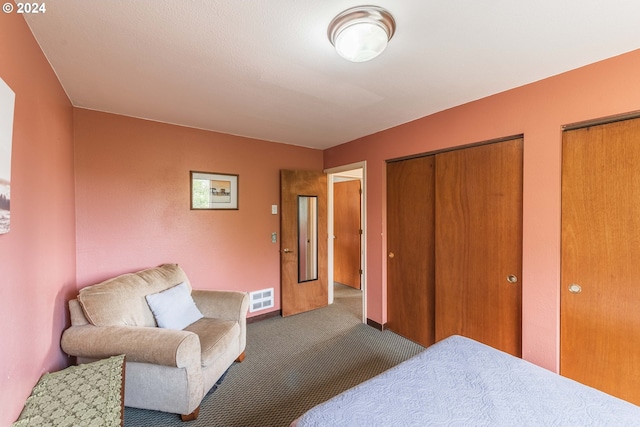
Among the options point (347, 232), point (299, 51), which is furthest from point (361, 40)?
point (347, 232)

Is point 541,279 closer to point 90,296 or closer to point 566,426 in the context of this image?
point 566,426

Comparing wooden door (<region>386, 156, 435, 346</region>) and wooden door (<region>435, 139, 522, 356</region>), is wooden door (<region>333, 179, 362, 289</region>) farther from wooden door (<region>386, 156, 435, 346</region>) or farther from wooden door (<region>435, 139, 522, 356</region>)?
wooden door (<region>435, 139, 522, 356</region>)

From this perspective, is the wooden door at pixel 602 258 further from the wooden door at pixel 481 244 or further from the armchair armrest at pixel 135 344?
the armchair armrest at pixel 135 344

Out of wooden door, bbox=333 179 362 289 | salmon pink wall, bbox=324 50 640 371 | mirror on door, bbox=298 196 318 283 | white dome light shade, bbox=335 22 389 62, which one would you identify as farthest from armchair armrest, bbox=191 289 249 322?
wooden door, bbox=333 179 362 289

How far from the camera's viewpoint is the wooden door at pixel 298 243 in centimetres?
361

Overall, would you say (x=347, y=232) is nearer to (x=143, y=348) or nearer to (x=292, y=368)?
(x=292, y=368)

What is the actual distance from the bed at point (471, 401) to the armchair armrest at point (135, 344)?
0.99 meters

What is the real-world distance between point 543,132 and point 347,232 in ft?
11.0

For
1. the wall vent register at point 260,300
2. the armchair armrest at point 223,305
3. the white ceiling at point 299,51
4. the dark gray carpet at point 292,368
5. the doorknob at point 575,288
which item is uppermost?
the white ceiling at point 299,51

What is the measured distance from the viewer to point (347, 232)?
16.2 ft

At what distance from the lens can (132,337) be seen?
174 cm

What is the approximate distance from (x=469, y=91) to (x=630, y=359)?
2070 mm

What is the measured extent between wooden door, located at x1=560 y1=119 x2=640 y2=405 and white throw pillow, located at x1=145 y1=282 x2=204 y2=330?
2.87 m

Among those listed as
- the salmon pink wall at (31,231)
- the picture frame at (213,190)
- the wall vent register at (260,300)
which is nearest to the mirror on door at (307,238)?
the wall vent register at (260,300)
